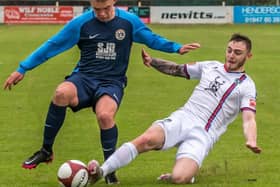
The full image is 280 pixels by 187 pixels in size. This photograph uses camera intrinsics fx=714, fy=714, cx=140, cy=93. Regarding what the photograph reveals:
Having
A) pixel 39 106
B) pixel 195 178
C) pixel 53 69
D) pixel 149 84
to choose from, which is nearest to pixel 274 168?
pixel 195 178

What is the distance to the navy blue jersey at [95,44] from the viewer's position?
7988 millimetres

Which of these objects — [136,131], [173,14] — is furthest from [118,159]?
[173,14]

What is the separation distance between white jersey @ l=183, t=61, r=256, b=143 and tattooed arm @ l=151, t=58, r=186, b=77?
1.19 ft

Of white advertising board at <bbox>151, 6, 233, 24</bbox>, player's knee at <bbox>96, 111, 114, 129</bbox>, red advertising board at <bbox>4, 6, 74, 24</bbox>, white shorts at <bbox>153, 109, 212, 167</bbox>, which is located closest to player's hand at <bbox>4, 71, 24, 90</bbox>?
player's knee at <bbox>96, 111, 114, 129</bbox>

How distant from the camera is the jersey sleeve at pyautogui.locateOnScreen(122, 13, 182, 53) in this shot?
815 cm

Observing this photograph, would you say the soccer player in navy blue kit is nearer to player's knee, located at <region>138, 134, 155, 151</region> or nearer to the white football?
player's knee, located at <region>138, 134, 155, 151</region>

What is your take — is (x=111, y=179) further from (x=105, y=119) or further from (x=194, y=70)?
(x=194, y=70)

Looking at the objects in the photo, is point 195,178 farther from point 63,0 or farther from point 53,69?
point 63,0

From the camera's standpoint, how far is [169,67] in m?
8.50

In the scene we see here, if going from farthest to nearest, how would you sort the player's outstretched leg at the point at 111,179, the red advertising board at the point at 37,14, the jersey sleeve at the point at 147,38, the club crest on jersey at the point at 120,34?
1. the red advertising board at the point at 37,14
2. the jersey sleeve at the point at 147,38
3. the club crest on jersey at the point at 120,34
4. the player's outstretched leg at the point at 111,179

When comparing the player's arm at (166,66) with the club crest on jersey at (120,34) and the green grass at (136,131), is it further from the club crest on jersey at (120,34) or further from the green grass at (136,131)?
the green grass at (136,131)

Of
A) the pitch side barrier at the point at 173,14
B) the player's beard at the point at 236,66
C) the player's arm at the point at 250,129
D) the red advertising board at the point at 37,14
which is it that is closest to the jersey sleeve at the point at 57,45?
the player's beard at the point at 236,66

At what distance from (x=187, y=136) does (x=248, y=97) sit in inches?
31.7

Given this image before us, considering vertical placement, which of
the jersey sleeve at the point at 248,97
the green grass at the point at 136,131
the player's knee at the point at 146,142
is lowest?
the green grass at the point at 136,131
